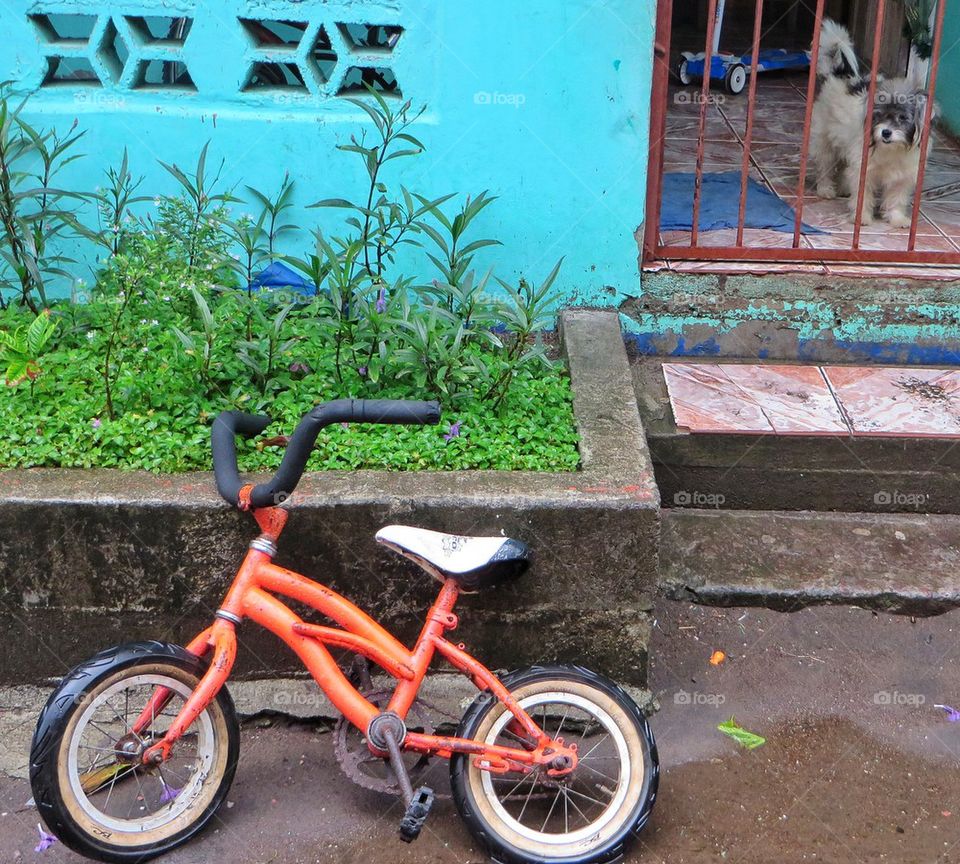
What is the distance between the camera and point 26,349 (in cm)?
367

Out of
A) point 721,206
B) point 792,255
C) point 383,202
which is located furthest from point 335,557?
point 721,206

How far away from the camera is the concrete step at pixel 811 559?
366cm

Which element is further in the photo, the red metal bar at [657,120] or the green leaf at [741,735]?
the red metal bar at [657,120]

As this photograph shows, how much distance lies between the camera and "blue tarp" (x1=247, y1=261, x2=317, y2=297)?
4.23m

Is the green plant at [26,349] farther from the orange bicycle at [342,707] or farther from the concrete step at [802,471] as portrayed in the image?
the concrete step at [802,471]

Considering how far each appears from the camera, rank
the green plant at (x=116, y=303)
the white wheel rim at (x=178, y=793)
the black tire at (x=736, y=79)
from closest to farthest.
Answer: the white wheel rim at (x=178, y=793), the green plant at (x=116, y=303), the black tire at (x=736, y=79)

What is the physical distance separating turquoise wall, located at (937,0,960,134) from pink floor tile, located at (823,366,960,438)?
11.7ft

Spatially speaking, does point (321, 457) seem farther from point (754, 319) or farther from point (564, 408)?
point (754, 319)

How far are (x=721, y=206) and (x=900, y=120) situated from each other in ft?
2.98

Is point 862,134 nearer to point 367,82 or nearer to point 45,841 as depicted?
point 367,82

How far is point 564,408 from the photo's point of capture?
3656 millimetres

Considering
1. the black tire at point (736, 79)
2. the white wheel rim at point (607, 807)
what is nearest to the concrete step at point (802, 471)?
the white wheel rim at point (607, 807)

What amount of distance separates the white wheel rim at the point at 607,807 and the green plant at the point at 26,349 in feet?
6.47

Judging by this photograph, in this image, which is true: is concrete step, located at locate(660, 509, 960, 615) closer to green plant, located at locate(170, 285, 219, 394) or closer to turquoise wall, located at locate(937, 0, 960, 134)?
green plant, located at locate(170, 285, 219, 394)
